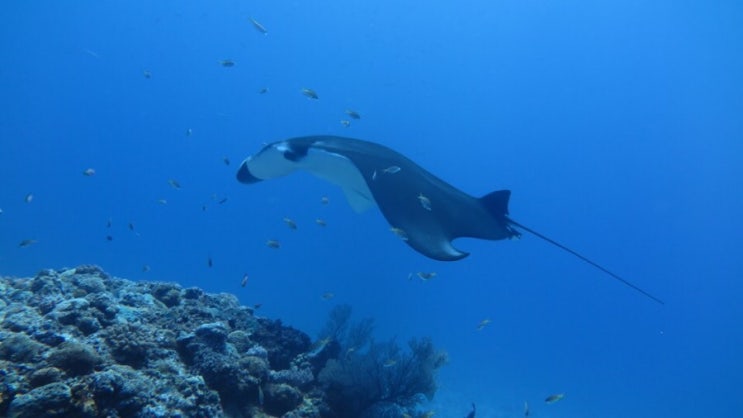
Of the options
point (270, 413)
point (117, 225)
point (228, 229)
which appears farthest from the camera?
point (228, 229)

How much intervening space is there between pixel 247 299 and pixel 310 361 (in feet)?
152

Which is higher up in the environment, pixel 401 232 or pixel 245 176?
pixel 245 176

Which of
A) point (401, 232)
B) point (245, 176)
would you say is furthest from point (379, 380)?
point (245, 176)

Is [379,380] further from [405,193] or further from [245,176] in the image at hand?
[245,176]

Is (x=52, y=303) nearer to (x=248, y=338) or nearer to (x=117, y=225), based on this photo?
(x=248, y=338)

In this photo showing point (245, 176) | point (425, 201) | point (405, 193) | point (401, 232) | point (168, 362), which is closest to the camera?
point (168, 362)

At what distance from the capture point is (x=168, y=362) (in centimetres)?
457

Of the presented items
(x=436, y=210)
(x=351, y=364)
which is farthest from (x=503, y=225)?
(x=351, y=364)

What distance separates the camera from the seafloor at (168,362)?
368 cm

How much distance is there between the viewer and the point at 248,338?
6.28m

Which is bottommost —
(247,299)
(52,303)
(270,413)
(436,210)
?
(270,413)

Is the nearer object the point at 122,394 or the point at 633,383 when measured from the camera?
the point at 122,394

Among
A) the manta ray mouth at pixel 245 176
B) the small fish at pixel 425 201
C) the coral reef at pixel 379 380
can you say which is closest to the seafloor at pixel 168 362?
the coral reef at pixel 379 380

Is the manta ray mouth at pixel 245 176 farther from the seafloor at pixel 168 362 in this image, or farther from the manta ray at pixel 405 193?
the seafloor at pixel 168 362
